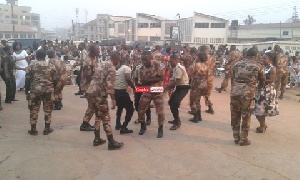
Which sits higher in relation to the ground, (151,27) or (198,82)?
(151,27)

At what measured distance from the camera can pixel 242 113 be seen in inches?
211

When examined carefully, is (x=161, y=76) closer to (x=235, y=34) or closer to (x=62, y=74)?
(x=62, y=74)

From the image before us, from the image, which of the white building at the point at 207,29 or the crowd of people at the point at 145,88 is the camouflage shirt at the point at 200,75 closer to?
the crowd of people at the point at 145,88

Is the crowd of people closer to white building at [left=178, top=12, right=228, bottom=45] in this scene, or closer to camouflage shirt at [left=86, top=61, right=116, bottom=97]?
camouflage shirt at [left=86, top=61, right=116, bottom=97]

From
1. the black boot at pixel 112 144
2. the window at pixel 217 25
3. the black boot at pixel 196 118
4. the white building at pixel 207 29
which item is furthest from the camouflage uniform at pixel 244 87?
the window at pixel 217 25

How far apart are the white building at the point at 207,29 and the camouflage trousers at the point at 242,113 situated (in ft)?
122

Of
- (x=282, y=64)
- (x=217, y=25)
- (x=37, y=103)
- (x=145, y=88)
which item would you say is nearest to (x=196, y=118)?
(x=145, y=88)

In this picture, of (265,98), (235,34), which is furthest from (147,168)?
(235,34)

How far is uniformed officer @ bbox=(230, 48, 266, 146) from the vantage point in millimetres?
5211

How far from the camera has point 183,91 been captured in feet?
20.5

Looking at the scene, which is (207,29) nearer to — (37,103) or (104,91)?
(37,103)

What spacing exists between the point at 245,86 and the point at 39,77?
408cm

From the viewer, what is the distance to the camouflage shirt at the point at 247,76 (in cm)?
520

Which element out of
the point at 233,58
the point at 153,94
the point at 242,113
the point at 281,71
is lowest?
the point at 242,113
